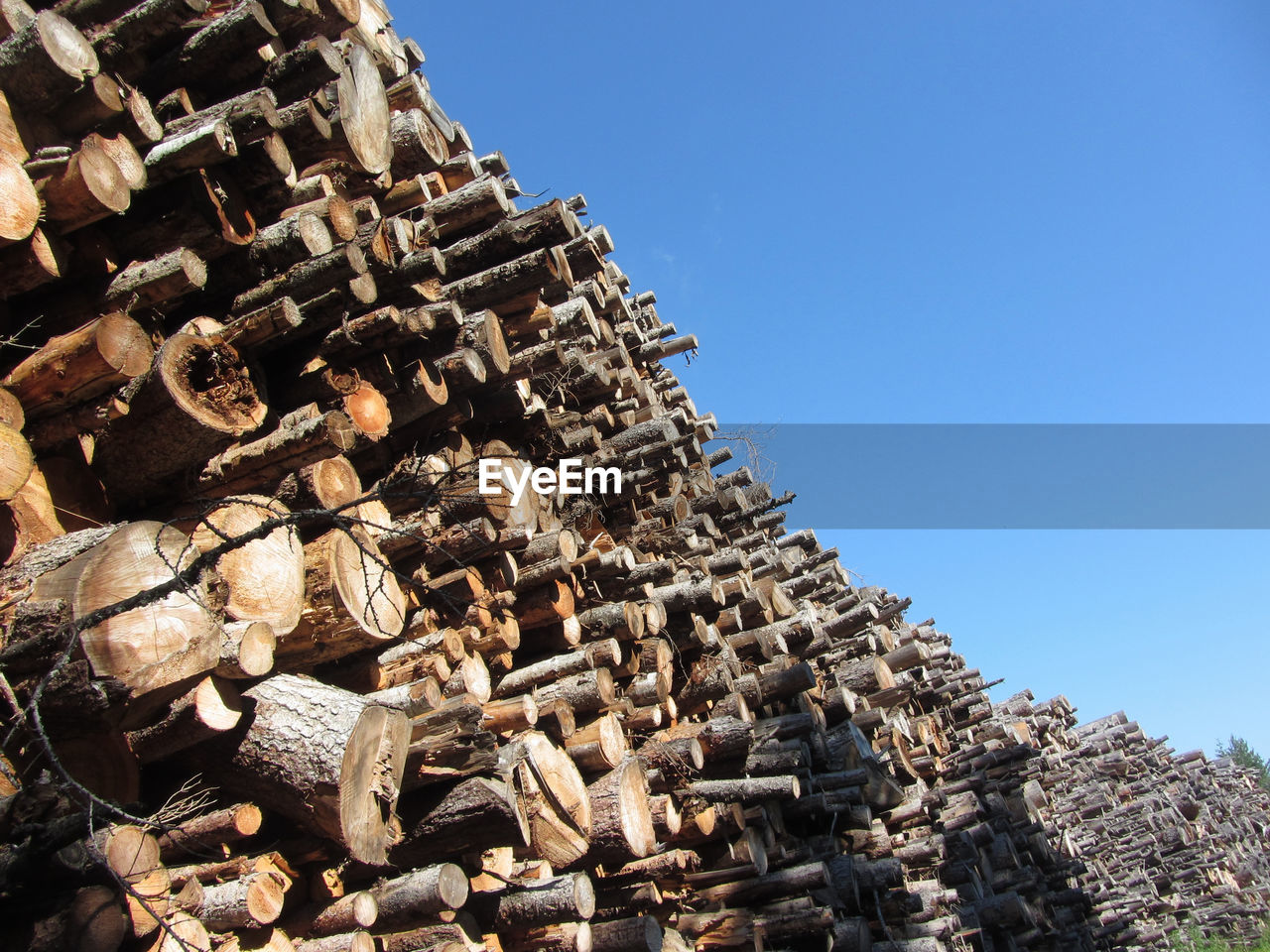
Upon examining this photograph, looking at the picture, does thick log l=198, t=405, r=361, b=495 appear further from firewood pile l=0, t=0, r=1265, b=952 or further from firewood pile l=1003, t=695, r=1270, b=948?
firewood pile l=1003, t=695, r=1270, b=948

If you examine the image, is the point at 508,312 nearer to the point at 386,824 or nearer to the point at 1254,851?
the point at 386,824

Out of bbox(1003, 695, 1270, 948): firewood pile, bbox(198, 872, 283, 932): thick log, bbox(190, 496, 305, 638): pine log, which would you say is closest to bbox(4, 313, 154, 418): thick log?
bbox(190, 496, 305, 638): pine log

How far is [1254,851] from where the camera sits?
2214 centimetres

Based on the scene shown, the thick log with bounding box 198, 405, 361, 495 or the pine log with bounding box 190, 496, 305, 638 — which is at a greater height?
the thick log with bounding box 198, 405, 361, 495

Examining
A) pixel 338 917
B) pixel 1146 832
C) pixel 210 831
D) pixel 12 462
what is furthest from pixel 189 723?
pixel 1146 832

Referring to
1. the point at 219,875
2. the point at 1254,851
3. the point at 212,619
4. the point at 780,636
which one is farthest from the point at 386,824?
the point at 1254,851

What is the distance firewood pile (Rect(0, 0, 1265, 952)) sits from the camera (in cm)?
341

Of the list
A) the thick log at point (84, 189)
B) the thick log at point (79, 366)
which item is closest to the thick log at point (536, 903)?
the thick log at point (79, 366)

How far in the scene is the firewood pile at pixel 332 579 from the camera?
11.2 feet

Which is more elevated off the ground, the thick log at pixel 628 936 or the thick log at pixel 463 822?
the thick log at pixel 463 822

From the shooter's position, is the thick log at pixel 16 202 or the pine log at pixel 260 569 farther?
the pine log at pixel 260 569

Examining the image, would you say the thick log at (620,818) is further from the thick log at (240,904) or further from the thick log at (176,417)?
the thick log at (176,417)

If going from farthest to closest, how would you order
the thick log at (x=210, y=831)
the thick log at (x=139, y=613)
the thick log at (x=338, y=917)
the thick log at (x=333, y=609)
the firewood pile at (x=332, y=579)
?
the thick log at (x=333, y=609), the thick log at (x=338, y=917), the thick log at (x=210, y=831), the firewood pile at (x=332, y=579), the thick log at (x=139, y=613)

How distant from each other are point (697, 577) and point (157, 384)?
4656mm
